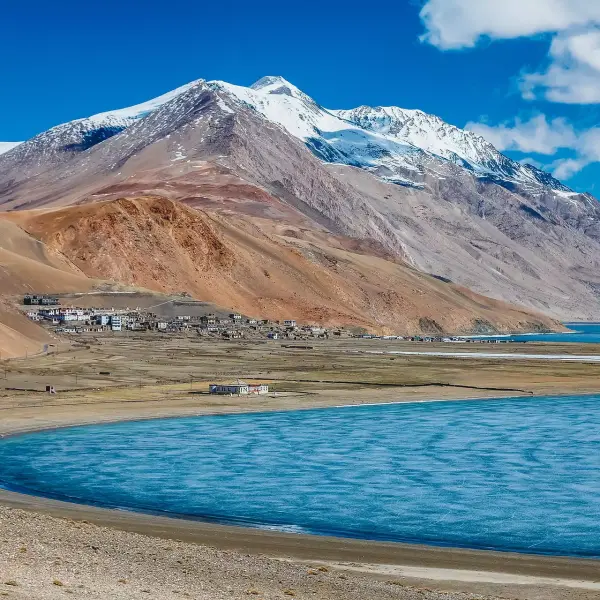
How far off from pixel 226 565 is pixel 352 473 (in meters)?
21.8

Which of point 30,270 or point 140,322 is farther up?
point 30,270

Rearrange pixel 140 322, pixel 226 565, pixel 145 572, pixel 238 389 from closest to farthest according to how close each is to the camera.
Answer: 1. pixel 145 572
2. pixel 226 565
3. pixel 238 389
4. pixel 140 322

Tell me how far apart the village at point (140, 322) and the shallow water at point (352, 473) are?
8573cm

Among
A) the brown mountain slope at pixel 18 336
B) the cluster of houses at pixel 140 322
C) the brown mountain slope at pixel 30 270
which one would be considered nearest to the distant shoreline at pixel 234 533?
the brown mountain slope at pixel 18 336

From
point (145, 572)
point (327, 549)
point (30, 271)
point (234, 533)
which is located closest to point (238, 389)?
point (234, 533)

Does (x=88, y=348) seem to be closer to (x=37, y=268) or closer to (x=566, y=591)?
(x=37, y=268)

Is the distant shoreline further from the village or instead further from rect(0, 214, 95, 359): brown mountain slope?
the village

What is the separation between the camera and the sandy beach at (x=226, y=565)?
2564 cm

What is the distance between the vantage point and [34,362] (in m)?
106

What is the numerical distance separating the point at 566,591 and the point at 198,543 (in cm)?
1106

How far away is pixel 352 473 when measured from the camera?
1973 inches

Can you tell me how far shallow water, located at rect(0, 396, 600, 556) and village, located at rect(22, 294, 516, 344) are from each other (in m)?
85.7

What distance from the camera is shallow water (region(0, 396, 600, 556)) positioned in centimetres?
3847

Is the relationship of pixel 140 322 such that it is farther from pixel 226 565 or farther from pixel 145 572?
pixel 145 572
